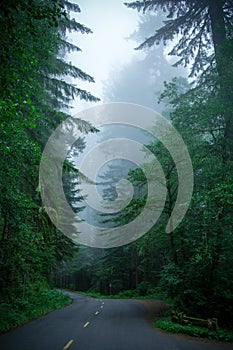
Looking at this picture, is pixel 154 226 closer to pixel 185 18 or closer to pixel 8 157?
pixel 8 157

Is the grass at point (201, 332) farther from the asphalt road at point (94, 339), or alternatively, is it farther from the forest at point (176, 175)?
the forest at point (176, 175)

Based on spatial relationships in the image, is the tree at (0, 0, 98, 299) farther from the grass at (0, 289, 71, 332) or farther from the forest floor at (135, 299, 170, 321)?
the forest floor at (135, 299, 170, 321)

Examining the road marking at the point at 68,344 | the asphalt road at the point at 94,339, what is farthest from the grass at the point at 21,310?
the road marking at the point at 68,344

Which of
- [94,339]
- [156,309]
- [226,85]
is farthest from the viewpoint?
[156,309]

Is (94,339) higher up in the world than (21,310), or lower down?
lower down

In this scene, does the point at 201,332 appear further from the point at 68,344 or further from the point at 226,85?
the point at 226,85

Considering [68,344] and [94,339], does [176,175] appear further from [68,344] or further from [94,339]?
[68,344]

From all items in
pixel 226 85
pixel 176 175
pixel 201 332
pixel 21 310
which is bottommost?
pixel 201 332

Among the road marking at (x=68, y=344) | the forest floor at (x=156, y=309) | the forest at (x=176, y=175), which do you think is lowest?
the forest floor at (x=156, y=309)

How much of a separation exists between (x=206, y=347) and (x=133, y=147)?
54849 millimetres

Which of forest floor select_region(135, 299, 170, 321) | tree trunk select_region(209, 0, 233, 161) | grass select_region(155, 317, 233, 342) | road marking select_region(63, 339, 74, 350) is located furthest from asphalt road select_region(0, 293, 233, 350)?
tree trunk select_region(209, 0, 233, 161)

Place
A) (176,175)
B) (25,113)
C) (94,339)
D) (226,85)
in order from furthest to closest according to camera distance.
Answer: (176,175) → (226,85) → (25,113) → (94,339)

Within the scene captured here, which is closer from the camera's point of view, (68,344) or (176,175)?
(68,344)

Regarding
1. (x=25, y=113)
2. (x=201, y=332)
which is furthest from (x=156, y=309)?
(x=25, y=113)
